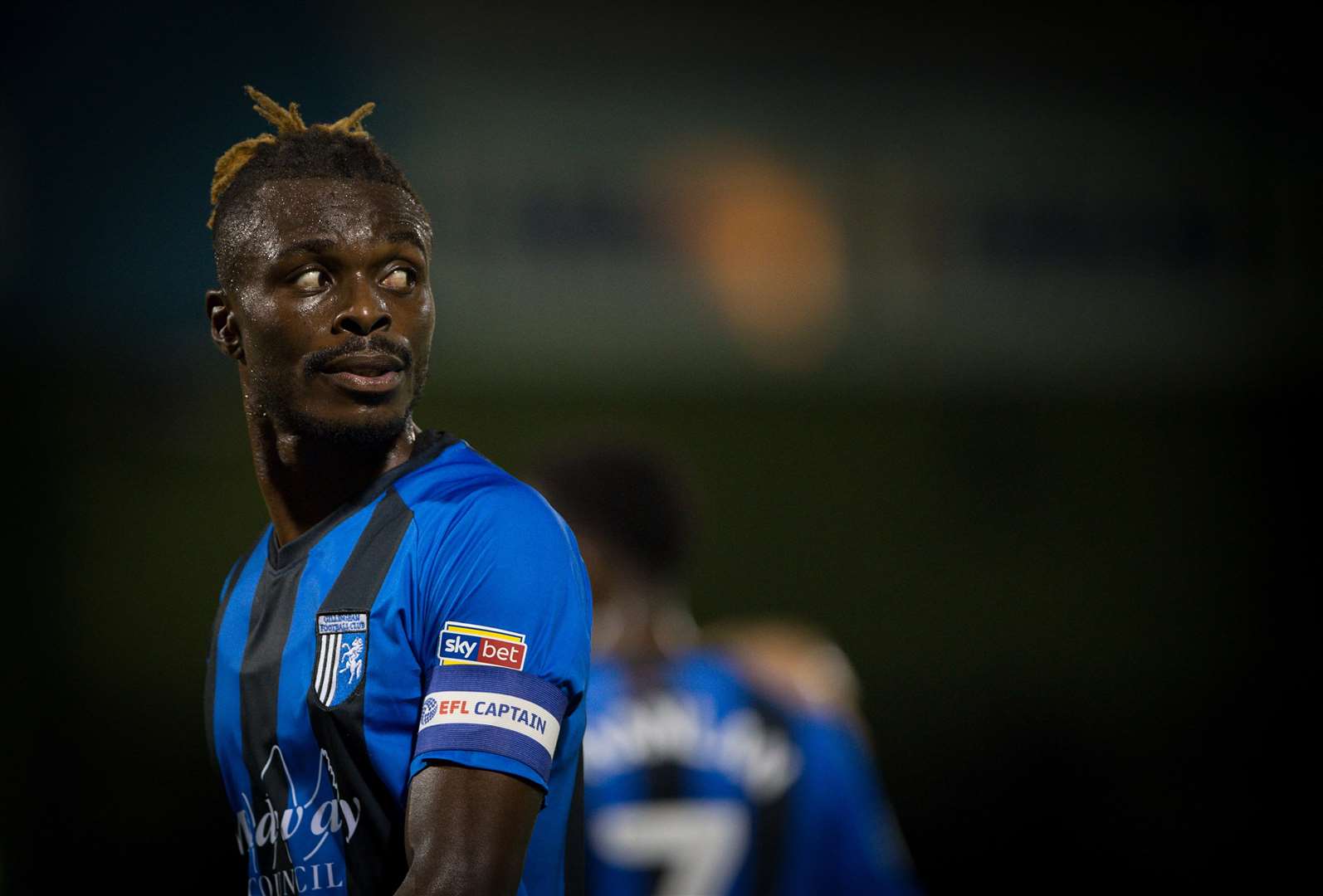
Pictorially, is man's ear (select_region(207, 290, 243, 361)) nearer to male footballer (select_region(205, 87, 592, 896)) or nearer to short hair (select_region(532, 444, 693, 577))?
male footballer (select_region(205, 87, 592, 896))

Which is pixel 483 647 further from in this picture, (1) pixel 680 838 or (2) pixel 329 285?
(1) pixel 680 838

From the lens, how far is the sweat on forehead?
219 centimetres

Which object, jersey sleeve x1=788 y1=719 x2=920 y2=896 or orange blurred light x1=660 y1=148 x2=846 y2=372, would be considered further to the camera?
orange blurred light x1=660 y1=148 x2=846 y2=372

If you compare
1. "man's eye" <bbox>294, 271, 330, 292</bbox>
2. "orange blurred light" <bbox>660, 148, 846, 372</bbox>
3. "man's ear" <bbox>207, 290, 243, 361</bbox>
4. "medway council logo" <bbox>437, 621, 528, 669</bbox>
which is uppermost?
"orange blurred light" <bbox>660, 148, 846, 372</bbox>

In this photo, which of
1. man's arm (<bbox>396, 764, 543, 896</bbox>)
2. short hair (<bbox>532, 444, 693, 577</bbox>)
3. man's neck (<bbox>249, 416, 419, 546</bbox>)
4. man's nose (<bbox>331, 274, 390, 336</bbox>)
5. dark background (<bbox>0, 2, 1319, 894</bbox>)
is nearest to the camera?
man's arm (<bbox>396, 764, 543, 896</bbox>)

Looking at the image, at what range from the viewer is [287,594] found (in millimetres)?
2250

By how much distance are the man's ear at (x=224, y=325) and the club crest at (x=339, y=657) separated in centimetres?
50

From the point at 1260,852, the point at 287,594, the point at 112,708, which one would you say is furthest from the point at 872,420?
the point at 287,594

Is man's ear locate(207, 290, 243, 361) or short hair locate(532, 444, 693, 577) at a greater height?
man's ear locate(207, 290, 243, 361)

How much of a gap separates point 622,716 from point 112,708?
214 inches

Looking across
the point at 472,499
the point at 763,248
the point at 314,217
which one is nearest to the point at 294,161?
the point at 314,217

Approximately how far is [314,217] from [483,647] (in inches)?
26.5

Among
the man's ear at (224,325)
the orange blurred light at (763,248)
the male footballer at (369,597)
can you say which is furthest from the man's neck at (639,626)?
the orange blurred light at (763,248)

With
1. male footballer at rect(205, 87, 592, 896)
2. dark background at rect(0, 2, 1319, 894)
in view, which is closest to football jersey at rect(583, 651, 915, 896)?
male footballer at rect(205, 87, 592, 896)
